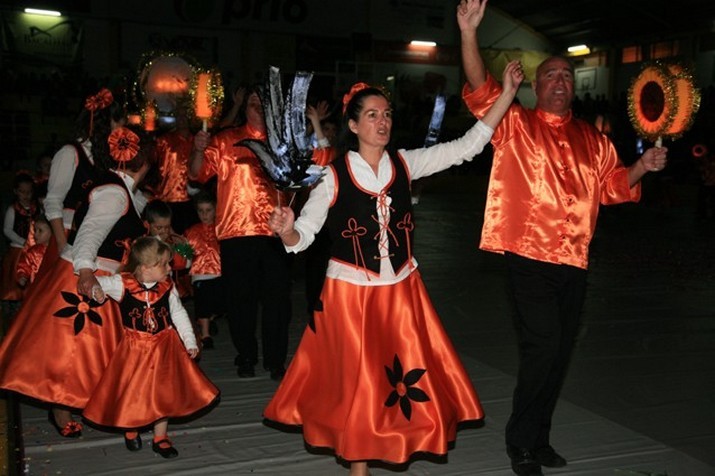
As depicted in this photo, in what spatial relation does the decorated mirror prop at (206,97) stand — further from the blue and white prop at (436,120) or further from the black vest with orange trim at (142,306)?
the blue and white prop at (436,120)

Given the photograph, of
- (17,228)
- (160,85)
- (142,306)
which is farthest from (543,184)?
(17,228)

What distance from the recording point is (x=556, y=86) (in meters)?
3.59

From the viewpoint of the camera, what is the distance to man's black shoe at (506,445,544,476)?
352cm

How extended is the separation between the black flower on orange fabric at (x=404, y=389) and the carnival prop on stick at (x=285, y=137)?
95 centimetres

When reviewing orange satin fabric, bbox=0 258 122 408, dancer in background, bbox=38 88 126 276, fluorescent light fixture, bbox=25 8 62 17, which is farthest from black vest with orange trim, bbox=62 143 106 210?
fluorescent light fixture, bbox=25 8 62 17

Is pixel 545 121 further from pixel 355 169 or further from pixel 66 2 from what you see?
pixel 66 2

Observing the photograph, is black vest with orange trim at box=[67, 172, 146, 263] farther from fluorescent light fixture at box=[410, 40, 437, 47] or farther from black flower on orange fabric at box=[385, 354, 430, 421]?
fluorescent light fixture at box=[410, 40, 437, 47]

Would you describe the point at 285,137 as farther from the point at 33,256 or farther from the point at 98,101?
the point at 33,256

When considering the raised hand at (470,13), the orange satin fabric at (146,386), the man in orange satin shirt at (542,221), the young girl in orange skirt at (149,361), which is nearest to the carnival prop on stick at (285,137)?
the raised hand at (470,13)

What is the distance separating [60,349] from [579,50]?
29.0 metres

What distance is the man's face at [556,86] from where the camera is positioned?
360cm

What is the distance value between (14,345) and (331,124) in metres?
3.60

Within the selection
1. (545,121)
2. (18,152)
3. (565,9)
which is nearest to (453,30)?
(565,9)

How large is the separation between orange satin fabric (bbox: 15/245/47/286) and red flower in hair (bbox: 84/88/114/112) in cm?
272
